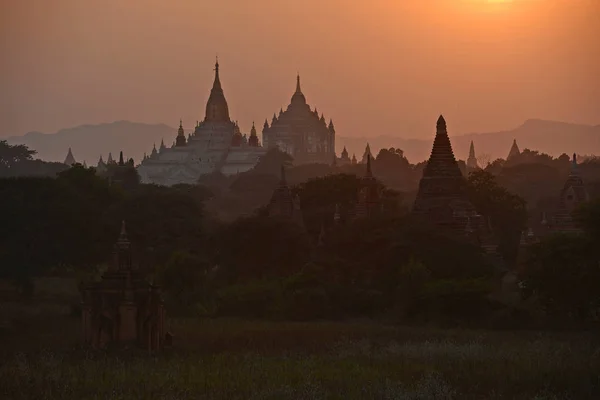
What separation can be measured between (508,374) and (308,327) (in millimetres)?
8627

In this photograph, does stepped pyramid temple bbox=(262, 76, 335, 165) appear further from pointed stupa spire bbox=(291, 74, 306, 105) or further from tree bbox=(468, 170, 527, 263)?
tree bbox=(468, 170, 527, 263)

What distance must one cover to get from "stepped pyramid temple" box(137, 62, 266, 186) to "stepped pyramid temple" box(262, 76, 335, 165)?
9.14m

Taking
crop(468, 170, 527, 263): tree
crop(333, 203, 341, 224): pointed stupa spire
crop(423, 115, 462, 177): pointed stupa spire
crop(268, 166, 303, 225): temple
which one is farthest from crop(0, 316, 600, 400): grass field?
crop(468, 170, 527, 263): tree

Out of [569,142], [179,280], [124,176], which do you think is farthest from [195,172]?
[179,280]

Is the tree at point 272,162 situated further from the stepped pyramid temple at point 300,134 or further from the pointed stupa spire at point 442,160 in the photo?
the pointed stupa spire at point 442,160

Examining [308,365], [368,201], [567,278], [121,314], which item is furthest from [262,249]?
[308,365]

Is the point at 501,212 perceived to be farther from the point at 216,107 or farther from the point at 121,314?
the point at 216,107

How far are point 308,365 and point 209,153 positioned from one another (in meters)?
120

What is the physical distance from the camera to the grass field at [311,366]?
2300 centimetres

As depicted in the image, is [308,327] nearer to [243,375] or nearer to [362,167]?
[243,375]

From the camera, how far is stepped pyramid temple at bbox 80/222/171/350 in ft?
93.5

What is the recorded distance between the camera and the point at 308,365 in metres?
25.7

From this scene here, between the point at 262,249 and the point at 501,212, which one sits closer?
the point at 262,249

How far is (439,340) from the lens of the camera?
96.4ft
